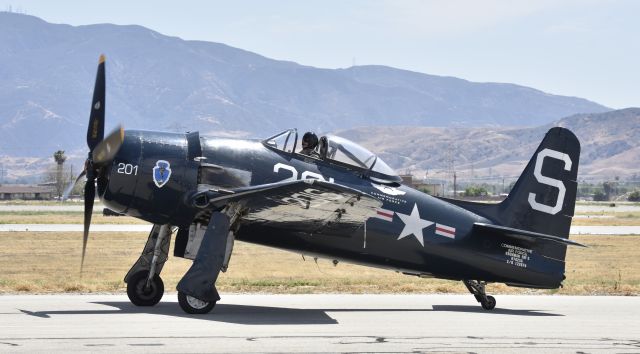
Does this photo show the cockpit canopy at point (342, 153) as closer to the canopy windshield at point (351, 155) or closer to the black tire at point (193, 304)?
the canopy windshield at point (351, 155)

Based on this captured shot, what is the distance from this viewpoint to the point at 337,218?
14969mm

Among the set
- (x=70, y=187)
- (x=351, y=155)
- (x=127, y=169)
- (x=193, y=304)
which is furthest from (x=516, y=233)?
(x=70, y=187)

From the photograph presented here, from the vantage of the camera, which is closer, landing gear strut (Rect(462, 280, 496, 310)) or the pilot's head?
the pilot's head

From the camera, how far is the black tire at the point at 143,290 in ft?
51.1

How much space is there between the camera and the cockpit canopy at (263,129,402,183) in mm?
15578

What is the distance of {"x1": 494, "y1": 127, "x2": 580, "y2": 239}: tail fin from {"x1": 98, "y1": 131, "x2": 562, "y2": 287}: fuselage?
783mm

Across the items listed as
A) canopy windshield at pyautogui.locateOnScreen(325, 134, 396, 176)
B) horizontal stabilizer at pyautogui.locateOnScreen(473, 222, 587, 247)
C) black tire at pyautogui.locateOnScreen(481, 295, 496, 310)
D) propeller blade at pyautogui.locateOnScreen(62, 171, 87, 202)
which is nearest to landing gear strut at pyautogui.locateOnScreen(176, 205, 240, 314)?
canopy windshield at pyautogui.locateOnScreen(325, 134, 396, 176)

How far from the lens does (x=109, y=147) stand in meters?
14.4

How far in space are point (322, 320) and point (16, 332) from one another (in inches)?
178

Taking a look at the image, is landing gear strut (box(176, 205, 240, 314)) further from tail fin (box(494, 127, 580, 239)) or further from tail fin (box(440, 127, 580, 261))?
tail fin (box(494, 127, 580, 239))

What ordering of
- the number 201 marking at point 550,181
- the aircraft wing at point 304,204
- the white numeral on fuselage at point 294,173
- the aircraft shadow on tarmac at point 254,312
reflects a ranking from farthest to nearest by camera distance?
1. the number 201 marking at point 550,181
2. the white numeral on fuselage at point 294,173
3. the aircraft shadow on tarmac at point 254,312
4. the aircraft wing at point 304,204

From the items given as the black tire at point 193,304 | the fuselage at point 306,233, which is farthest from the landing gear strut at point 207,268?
the fuselage at point 306,233

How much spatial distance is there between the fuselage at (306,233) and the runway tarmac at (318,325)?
84cm

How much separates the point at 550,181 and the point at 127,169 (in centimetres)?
750
